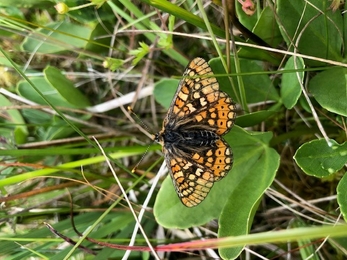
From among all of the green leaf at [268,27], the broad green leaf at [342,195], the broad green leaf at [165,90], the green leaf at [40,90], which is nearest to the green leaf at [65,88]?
the green leaf at [40,90]

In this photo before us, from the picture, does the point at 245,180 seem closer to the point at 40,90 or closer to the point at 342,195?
the point at 342,195

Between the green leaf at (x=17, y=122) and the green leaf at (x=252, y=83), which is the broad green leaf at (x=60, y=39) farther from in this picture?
the green leaf at (x=252, y=83)

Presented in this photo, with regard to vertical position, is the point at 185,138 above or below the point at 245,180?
above

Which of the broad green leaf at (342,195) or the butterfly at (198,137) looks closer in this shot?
the broad green leaf at (342,195)

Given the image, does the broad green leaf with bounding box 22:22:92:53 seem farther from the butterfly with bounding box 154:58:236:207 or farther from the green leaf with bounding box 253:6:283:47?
the green leaf with bounding box 253:6:283:47

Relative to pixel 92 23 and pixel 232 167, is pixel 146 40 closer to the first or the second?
pixel 92 23

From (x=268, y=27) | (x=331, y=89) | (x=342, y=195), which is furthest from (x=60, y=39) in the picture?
(x=342, y=195)
